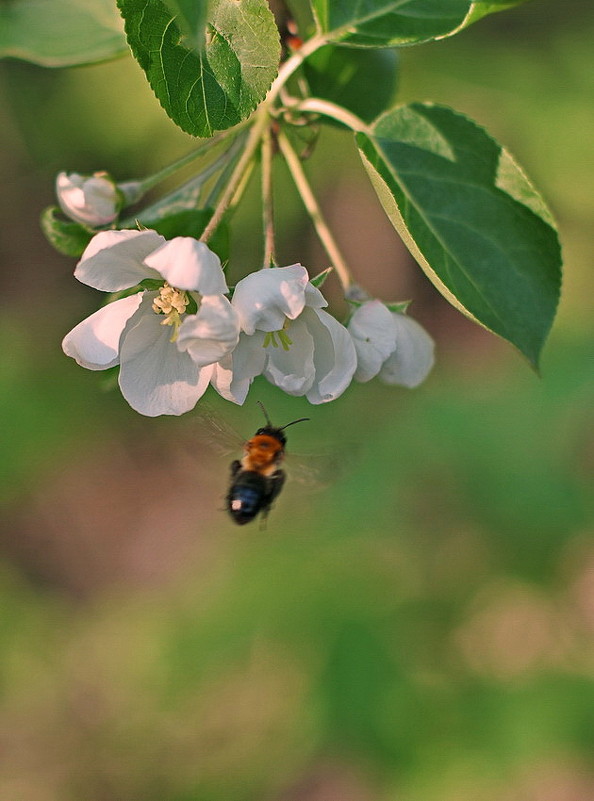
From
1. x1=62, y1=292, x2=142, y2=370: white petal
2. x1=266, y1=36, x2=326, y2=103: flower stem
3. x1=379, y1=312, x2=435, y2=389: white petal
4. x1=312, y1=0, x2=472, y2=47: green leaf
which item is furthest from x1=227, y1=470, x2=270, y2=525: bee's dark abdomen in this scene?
x1=312, y1=0, x2=472, y2=47: green leaf

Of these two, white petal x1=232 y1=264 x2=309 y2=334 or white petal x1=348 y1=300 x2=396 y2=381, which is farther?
white petal x1=348 y1=300 x2=396 y2=381

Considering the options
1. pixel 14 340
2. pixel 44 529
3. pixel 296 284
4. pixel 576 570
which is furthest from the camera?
pixel 44 529

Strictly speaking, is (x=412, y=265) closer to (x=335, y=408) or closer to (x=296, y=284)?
(x=335, y=408)

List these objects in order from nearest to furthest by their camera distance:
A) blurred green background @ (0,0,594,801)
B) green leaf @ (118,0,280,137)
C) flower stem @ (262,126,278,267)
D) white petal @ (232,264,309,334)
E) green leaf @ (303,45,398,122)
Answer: green leaf @ (118,0,280,137), white petal @ (232,264,309,334), flower stem @ (262,126,278,267), green leaf @ (303,45,398,122), blurred green background @ (0,0,594,801)

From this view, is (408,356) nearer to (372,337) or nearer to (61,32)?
(372,337)

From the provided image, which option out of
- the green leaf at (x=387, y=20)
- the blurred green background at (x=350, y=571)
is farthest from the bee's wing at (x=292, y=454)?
the blurred green background at (x=350, y=571)

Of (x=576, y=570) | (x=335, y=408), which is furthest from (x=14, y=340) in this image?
(x=576, y=570)

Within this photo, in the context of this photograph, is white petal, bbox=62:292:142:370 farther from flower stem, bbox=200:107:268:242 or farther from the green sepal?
the green sepal
